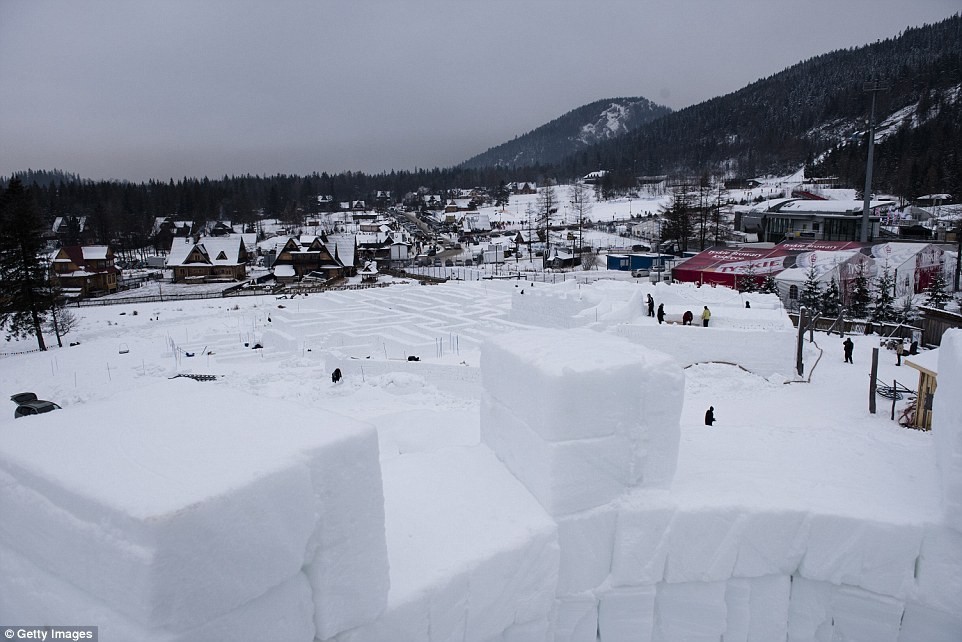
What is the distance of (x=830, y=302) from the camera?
25578 mm

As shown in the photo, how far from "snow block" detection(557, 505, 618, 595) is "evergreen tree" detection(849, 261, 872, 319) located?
84.3 feet

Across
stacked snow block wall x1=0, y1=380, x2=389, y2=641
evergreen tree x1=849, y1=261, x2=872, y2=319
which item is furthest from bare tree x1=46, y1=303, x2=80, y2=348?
evergreen tree x1=849, y1=261, x2=872, y2=319

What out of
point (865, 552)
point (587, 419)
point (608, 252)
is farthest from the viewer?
point (608, 252)

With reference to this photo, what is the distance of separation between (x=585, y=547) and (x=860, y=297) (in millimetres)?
27290

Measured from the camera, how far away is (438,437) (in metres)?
8.13

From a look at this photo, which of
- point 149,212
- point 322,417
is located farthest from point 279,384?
point 149,212

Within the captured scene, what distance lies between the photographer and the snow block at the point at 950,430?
4.06m

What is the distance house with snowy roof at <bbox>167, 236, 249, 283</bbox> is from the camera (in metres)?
46.9

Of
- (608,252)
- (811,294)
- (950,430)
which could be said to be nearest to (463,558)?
(950,430)

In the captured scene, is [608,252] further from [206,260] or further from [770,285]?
[206,260]

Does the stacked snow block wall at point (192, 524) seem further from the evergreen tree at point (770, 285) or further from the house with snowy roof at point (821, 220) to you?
the house with snowy roof at point (821, 220)

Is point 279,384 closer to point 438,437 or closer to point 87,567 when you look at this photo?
point 438,437

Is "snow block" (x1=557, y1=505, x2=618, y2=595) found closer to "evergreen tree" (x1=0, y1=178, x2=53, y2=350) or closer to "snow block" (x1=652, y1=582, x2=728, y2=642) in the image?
"snow block" (x1=652, y1=582, x2=728, y2=642)

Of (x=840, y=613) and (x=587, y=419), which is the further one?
(x=840, y=613)
